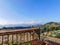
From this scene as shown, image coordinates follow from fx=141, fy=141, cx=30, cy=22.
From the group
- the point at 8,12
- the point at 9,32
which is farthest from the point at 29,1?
the point at 9,32

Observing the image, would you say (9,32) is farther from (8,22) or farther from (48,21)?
(48,21)

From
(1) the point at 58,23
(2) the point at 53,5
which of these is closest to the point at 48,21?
(1) the point at 58,23

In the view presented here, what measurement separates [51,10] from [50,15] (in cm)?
27

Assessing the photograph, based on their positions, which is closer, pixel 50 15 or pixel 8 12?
pixel 8 12

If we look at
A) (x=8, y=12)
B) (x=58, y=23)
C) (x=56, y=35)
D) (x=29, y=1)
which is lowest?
(x=56, y=35)

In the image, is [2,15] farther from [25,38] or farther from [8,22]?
[25,38]

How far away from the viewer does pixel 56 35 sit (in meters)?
5.48

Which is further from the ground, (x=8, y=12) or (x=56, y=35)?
(x=8, y=12)

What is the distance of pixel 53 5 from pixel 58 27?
110 cm

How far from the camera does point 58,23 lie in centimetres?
711

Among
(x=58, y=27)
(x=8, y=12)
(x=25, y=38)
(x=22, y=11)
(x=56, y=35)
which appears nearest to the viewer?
(x=25, y=38)

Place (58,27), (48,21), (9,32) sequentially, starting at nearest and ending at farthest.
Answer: (9,32) < (58,27) < (48,21)

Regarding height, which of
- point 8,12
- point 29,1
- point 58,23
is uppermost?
point 29,1

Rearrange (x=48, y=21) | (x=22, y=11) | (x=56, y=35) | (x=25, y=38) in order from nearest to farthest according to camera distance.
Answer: (x=25, y=38)
(x=56, y=35)
(x=22, y=11)
(x=48, y=21)
